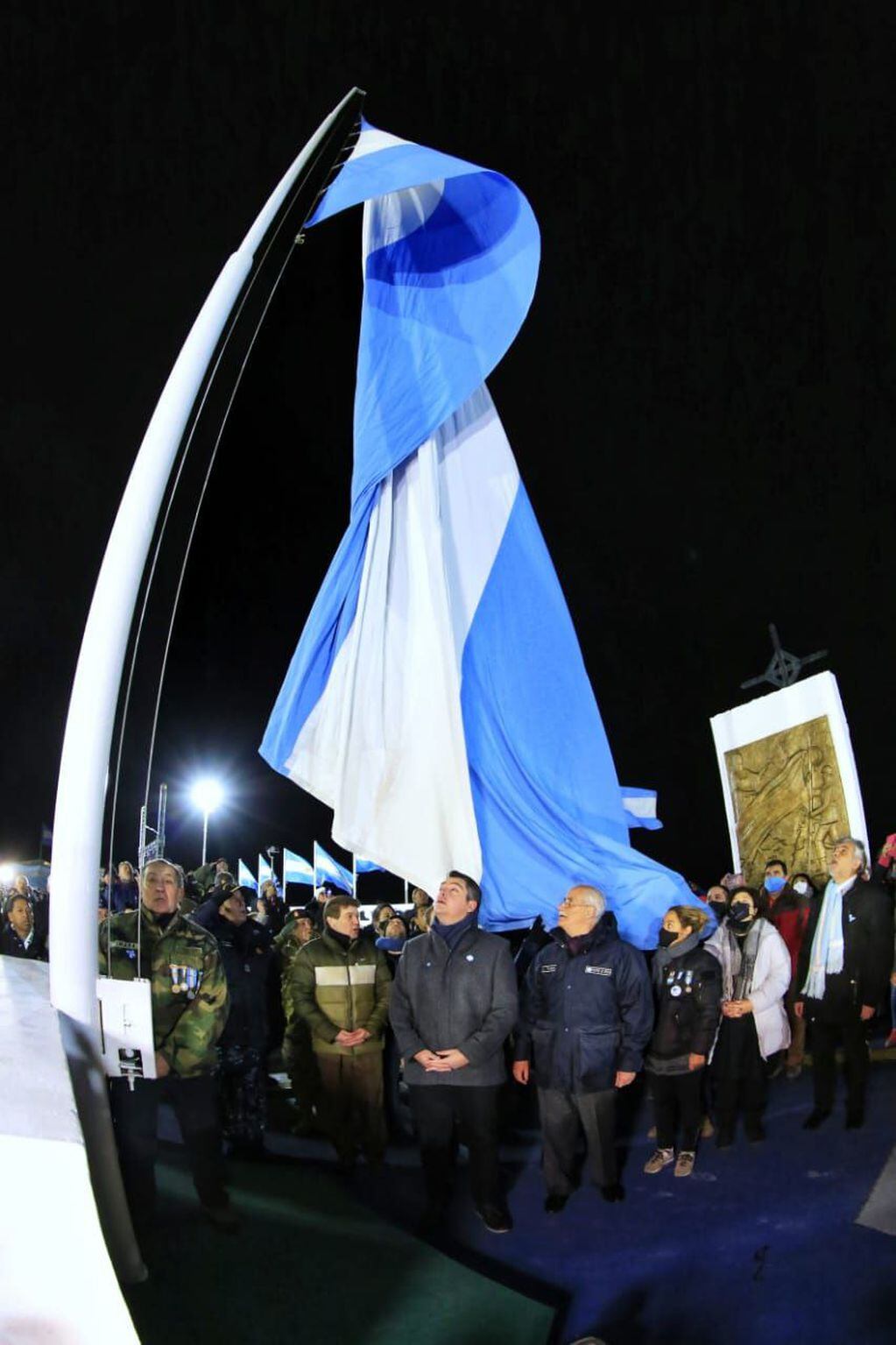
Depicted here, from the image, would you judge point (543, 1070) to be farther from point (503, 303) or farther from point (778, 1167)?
point (503, 303)

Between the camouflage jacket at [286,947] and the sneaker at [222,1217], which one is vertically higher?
the camouflage jacket at [286,947]

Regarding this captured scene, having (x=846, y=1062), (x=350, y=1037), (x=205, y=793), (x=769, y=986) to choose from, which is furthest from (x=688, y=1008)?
(x=205, y=793)

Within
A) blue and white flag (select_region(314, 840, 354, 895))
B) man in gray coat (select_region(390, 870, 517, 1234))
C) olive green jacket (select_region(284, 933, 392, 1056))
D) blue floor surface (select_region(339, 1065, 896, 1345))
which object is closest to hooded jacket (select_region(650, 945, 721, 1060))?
blue floor surface (select_region(339, 1065, 896, 1345))

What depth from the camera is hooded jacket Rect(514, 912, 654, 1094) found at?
680cm

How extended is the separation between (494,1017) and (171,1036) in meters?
2.01

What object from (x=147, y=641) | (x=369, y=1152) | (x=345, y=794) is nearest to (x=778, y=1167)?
(x=369, y=1152)

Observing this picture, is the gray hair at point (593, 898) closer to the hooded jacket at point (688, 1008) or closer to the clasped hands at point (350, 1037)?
the hooded jacket at point (688, 1008)

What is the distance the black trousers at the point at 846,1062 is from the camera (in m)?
7.65

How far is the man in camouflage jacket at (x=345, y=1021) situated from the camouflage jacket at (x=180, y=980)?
5.33ft

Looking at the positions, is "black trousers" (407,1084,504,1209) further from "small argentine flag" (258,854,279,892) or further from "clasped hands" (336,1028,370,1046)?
"small argentine flag" (258,854,279,892)

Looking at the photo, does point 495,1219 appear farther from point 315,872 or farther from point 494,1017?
point 315,872

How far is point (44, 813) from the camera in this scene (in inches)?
372

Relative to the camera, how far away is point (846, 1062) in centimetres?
781

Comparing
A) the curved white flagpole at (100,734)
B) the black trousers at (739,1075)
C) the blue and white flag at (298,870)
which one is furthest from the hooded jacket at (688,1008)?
the blue and white flag at (298,870)
